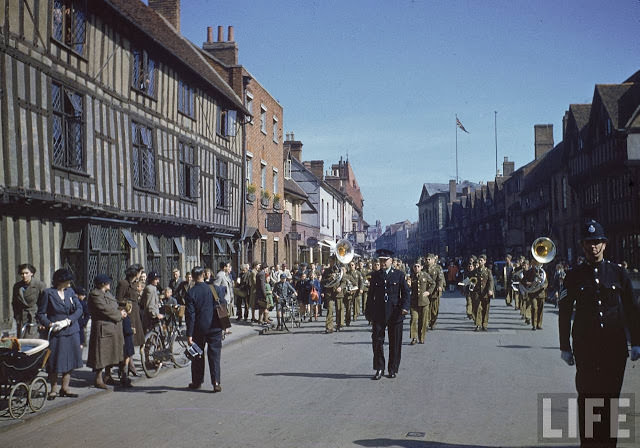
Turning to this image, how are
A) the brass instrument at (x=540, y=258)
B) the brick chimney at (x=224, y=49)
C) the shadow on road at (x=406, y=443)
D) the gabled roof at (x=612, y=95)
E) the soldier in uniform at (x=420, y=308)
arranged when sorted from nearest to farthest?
the shadow on road at (x=406, y=443)
the soldier in uniform at (x=420, y=308)
the brass instrument at (x=540, y=258)
the brick chimney at (x=224, y=49)
the gabled roof at (x=612, y=95)

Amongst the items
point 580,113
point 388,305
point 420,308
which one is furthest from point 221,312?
point 580,113

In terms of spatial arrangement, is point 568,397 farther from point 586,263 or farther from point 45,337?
point 45,337

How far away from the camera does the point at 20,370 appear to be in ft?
24.3

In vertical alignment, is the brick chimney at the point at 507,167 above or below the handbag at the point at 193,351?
above

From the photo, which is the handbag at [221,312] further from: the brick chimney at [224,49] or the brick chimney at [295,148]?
the brick chimney at [295,148]

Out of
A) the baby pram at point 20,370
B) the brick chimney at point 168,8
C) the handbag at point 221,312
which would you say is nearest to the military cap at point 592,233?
the handbag at point 221,312

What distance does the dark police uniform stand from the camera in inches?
400

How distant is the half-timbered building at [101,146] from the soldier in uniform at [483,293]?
28.7ft

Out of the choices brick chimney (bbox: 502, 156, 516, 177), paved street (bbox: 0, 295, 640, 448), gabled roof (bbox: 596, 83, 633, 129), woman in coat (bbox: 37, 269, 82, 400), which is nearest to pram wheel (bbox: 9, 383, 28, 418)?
paved street (bbox: 0, 295, 640, 448)

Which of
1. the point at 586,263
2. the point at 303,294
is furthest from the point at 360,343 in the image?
the point at 586,263

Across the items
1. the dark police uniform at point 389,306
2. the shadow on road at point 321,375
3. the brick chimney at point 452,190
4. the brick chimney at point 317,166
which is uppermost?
the brick chimney at point 452,190

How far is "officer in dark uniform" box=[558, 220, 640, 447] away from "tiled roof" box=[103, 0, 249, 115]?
51.6 feet

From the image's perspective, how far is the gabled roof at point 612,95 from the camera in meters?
32.6

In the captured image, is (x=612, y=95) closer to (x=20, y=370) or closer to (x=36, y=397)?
(x=36, y=397)
